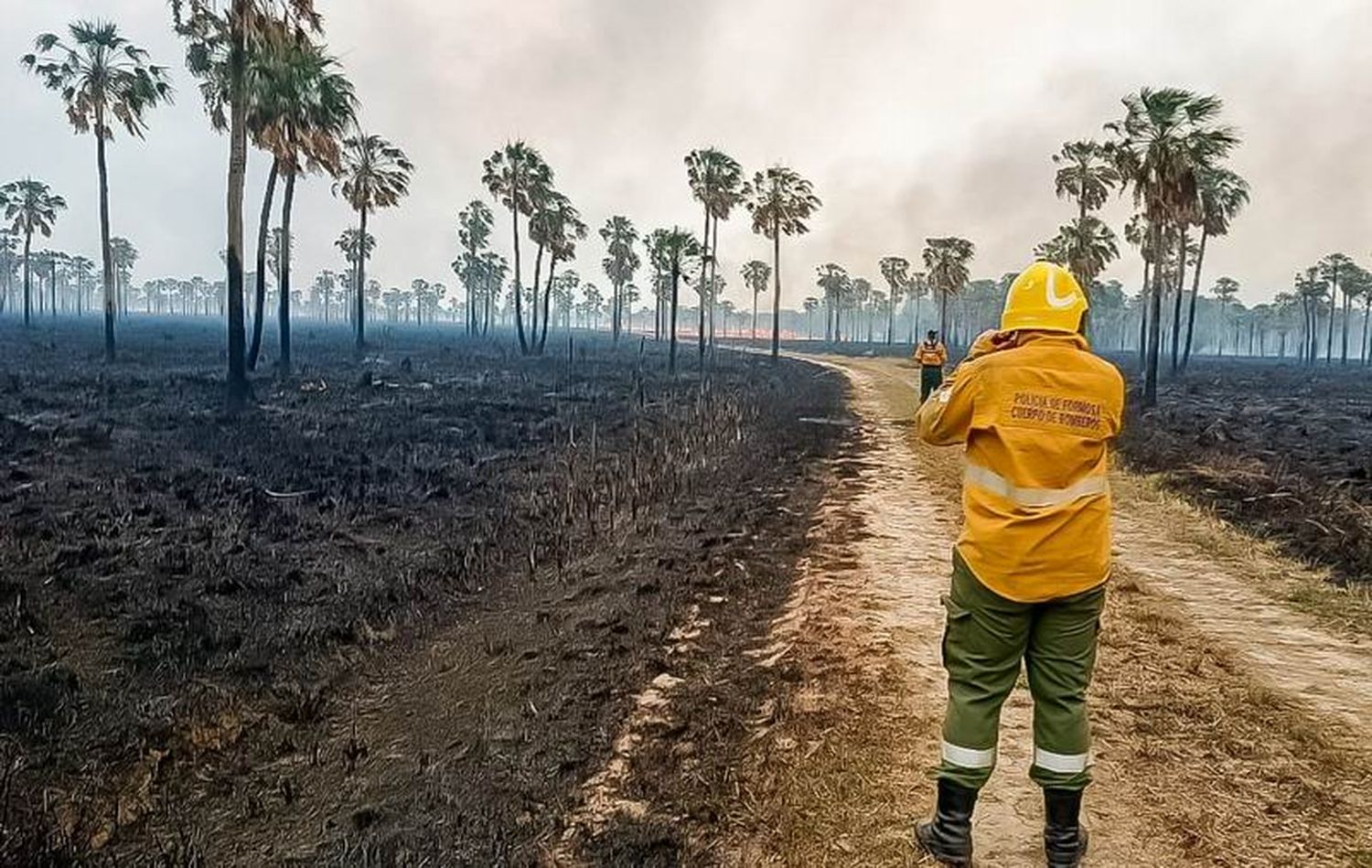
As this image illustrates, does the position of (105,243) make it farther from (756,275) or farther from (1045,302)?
(756,275)

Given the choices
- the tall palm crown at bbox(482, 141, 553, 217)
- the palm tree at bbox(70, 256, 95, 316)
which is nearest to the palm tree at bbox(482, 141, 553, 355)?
the tall palm crown at bbox(482, 141, 553, 217)

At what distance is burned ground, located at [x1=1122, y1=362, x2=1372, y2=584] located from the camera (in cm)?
825

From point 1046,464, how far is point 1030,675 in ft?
2.64

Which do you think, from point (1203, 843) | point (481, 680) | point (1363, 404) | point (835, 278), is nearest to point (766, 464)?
point (481, 680)

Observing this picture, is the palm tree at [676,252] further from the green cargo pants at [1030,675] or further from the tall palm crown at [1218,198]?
the green cargo pants at [1030,675]

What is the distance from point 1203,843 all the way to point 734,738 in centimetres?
212

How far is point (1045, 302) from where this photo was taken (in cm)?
300

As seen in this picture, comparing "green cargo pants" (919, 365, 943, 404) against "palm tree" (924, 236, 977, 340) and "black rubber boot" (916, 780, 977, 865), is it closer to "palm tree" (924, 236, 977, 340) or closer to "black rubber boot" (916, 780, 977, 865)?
"black rubber boot" (916, 780, 977, 865)

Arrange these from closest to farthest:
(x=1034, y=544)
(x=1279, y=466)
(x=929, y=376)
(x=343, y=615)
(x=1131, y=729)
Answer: (x=1034, y=544), (x=1131, y=729), (x=343, y=615), (x=1279, y=466), (x=929, y=376)

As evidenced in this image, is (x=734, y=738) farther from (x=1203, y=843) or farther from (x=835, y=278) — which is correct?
(x=835, y=278)

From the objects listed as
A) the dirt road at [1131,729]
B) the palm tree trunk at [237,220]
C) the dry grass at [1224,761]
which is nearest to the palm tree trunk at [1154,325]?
the dirt road at [1131,729]

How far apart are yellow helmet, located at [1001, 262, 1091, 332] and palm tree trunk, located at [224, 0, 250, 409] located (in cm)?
2027

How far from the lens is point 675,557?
8492 mm

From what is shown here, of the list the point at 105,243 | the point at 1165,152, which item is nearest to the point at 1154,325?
the point at 1165,152
